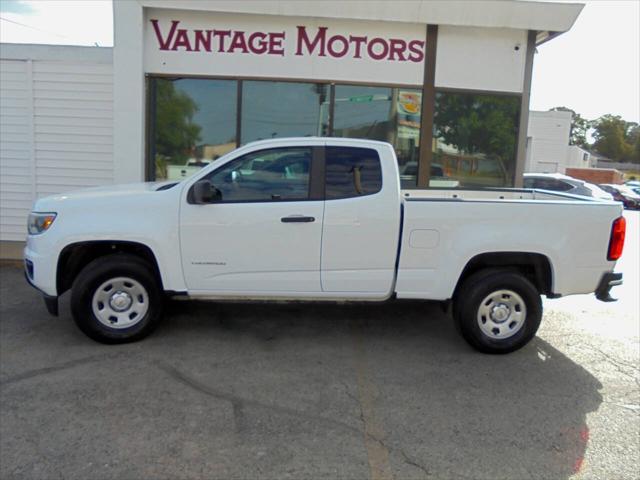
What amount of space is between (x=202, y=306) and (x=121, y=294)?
1.43 meters

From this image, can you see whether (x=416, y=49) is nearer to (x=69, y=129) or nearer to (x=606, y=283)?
(x=606, y=283)

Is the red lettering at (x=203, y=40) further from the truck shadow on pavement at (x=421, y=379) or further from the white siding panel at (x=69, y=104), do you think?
the truck shadow on pavement at (x=421, y=379)

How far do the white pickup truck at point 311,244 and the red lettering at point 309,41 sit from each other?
3.75 metres

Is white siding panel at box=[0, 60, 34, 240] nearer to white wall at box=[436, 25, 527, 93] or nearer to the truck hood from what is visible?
the truck hood

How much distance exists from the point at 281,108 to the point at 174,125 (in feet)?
5.79

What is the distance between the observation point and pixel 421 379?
15.0 feet

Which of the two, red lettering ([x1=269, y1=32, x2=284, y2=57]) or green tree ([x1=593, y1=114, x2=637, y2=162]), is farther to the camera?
green tree ([x1=593, y1=114, x2=637, y2=162])

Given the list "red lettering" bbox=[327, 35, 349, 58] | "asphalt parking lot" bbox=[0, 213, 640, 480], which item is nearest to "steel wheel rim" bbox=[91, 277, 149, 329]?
"asphalt parking lot" bbox=[0, 213, 640, 480]

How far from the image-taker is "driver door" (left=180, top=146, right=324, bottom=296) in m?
4.95

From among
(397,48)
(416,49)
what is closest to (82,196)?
(397,48)

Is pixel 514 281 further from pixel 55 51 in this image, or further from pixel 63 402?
pixel 55 51

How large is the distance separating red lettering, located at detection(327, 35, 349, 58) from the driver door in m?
3.82

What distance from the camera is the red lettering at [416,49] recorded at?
331 inches

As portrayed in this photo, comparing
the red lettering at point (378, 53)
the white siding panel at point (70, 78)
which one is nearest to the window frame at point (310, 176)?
the red lettering at point (378, 53)
